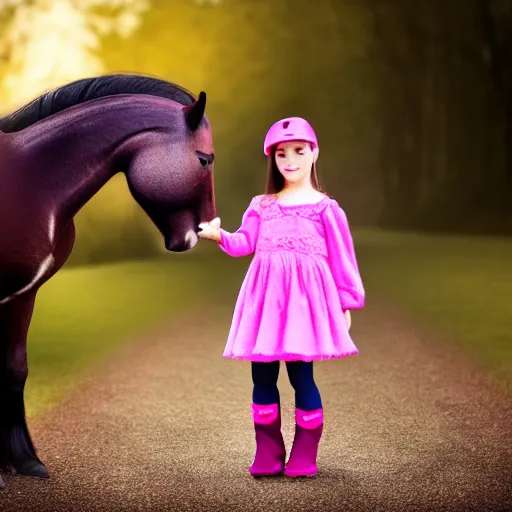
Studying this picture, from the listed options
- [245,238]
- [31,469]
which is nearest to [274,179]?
[245,238]

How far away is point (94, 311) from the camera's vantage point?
7.50 metres

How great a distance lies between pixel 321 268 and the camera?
9.41 ft

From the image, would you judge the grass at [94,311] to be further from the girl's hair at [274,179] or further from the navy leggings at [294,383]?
the girl's hair at [274,179]

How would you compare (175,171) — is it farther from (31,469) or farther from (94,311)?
(94,311)

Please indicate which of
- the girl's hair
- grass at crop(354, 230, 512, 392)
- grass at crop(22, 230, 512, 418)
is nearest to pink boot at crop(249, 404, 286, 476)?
the girl's hair

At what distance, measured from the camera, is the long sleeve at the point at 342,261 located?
9.45 ft

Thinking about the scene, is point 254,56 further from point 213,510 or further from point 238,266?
point 213,510

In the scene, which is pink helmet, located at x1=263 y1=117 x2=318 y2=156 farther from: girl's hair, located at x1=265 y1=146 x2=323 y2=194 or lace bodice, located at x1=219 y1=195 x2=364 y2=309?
lace bodice, located at x1=219 y1=195 x2=364 y2=309

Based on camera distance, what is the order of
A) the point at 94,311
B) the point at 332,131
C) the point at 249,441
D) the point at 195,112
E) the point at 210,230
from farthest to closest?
1. the point at 332,131
2. the point at 94,311
3. the point at 249,441
4. the point at 210,230
5. the point at 195,112

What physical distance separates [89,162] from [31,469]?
1.17m

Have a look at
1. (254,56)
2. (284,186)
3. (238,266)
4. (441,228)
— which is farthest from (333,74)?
(284,186)

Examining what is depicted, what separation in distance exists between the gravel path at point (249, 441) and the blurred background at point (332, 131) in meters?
0.51

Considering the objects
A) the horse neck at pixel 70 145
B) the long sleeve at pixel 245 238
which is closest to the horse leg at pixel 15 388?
the horse neck at pixel 70 145

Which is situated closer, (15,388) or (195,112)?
(195,112)
